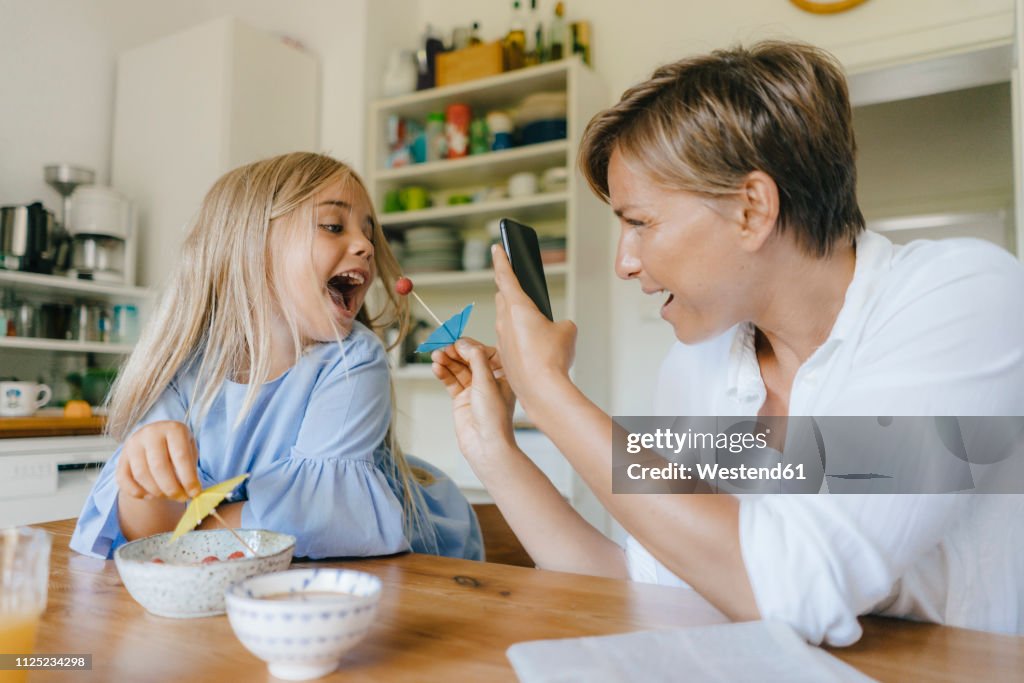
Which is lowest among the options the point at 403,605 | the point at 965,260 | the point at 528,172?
the point at 403,605

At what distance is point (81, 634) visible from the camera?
638 mm

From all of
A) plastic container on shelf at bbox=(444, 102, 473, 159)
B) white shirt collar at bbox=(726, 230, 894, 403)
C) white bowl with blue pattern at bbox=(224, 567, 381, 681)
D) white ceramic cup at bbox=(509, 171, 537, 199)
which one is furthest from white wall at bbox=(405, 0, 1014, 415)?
white bowl with blue pattern at bbox=(224, 567, 381, 681)

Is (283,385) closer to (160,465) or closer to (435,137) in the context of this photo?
(160,465)

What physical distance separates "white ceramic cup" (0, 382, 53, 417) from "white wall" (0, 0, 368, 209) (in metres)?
0.94

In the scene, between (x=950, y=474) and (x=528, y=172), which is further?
(x=528, y=172)

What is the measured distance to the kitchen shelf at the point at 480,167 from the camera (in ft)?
9.75

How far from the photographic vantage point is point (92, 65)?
3422mm

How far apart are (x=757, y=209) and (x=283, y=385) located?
0.73m

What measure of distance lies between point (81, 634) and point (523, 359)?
489 millimetres

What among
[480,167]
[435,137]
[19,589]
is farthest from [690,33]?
[19,589]

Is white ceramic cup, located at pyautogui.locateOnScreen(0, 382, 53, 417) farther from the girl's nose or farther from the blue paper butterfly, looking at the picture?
the blue paper butterfly

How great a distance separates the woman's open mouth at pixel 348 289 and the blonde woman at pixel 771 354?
0.29 meters

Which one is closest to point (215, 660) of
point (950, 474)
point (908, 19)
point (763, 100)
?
point (950, 474)

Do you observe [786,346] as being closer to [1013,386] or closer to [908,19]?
[1013,386]
